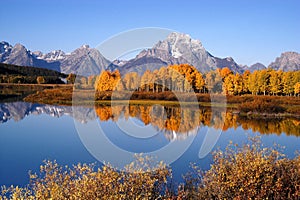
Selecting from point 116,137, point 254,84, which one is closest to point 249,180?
point 116,137

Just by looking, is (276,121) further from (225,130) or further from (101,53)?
(101,53)

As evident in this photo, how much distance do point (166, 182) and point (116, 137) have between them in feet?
19.6

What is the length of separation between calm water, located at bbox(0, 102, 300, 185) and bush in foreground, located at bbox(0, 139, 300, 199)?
5.13ft

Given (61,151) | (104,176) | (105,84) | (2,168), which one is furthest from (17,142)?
(104,176)

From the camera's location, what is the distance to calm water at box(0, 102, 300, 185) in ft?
37.7

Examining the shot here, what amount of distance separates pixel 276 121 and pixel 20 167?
1134 inches

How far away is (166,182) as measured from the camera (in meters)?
8.92

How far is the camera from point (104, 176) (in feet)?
25.7

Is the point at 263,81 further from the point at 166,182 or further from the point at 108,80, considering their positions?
the point at 166,182

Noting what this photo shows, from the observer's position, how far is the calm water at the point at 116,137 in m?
11.5

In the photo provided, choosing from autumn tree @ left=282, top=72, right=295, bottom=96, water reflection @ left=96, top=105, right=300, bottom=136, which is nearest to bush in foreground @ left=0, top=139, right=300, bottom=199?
water reflection @ left=96, top=105, right=300, bottom=136

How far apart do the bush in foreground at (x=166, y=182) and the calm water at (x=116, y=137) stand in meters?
1.56

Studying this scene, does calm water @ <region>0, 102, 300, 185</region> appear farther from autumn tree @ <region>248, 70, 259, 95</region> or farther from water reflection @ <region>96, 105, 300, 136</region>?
autumn tree @ <region>248, 70, 259, 95</region>

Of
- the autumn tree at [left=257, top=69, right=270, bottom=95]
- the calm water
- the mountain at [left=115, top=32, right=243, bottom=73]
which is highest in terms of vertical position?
the autumn tree at [left=257, top=69, right=270, bottom=95]
